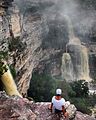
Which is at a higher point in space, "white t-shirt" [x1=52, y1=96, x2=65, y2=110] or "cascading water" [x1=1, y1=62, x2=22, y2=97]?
"white t-shirt" [x1=52, y1=96, x2=65, y2=110]

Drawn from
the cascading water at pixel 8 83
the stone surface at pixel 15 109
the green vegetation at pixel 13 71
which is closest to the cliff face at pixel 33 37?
the green vegetation at pixel 13 71

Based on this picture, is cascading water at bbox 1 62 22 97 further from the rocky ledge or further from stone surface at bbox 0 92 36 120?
stone surface at bbox 0 92 36 120

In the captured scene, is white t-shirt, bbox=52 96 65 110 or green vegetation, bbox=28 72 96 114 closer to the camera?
white t-shirt, bbox=52 96 65 110

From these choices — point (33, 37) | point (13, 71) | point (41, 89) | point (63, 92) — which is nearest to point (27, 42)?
point (33, 37)

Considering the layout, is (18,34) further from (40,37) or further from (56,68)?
(56,68)

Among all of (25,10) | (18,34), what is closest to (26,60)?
(18,34)

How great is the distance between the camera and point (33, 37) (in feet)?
109

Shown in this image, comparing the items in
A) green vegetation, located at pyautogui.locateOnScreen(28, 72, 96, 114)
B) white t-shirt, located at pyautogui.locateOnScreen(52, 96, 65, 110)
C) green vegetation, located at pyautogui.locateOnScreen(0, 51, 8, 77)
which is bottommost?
green vegetation, located at pyautogui.locateOnScreen(28, 72, 96, 114)

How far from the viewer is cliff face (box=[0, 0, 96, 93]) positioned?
26.1 metres

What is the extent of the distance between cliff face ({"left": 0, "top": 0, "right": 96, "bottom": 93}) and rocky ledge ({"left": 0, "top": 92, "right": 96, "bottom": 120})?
441 inches

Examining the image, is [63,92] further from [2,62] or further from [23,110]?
[23,110]

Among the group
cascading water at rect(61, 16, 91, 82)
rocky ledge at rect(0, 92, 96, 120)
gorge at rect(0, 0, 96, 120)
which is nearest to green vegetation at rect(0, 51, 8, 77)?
gorge at rect(0, 0, 96, 120)

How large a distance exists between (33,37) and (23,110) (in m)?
21.1

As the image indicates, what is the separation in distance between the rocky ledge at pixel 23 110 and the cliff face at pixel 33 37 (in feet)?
36.7
